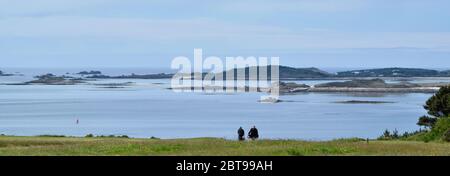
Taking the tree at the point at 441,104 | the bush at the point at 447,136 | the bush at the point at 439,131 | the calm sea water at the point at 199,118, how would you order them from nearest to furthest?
the bush at the point at 447,136 < the bush at the point at 439,131 < the tree at the point at 441,104 < the calm sea water at the point at 199,118

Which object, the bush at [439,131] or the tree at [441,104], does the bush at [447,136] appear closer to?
the bush at [439,131]

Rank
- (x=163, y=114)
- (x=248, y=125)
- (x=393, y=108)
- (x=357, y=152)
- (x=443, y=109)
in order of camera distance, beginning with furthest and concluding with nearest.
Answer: (x=393, y=108)
(x=163, y=114)
(x=248, y=125)
(x=443, y=109)
(x=357, y=152)

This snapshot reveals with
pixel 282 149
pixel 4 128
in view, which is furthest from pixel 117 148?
pixel 4 128

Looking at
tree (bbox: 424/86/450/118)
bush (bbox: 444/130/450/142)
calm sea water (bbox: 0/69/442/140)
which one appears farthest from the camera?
calm sea water (bbox: 0/69/442/140)

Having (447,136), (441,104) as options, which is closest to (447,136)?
(447,136)

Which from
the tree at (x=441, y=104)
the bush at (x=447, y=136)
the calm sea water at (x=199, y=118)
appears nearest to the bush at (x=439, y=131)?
the bush at (x=447, y=136)

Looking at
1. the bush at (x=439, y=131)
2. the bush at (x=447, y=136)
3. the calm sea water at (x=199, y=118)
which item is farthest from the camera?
the calm sea water at (x=199, y=118)

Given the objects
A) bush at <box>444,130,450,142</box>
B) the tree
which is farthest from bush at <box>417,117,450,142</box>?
the tree

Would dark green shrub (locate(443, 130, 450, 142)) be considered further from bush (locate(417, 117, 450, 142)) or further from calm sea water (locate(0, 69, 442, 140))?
calm sea water (locate(0, 69, 442, 140))
